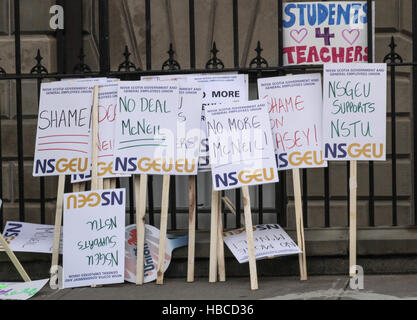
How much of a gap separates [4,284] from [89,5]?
123 inches

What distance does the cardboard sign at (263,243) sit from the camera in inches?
239

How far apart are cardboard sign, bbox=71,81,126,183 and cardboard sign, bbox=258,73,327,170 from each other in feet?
3.57

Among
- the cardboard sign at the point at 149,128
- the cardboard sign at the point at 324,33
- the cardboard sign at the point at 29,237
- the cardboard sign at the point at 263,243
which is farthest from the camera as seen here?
the cardboard sign at the point at 324,33

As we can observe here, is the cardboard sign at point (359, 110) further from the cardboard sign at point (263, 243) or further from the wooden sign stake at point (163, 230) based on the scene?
the wooden sign stake at point (163, 230)

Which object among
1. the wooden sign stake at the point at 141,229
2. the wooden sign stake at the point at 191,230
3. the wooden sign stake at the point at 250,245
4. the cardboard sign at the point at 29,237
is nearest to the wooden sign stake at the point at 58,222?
the cardboard sign at the point at 29,237

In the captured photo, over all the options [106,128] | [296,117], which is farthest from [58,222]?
[296,117]

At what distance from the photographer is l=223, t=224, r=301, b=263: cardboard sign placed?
6.08 m

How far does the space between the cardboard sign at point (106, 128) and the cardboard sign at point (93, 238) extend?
0.74 ft

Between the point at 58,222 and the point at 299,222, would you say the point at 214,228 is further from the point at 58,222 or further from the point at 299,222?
the point at 58,222

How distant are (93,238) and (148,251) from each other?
447 millimetres

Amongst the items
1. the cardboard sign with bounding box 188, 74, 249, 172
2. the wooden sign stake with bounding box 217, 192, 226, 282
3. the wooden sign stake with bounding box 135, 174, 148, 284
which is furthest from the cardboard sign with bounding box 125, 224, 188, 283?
the cardboard sign with bounding box 188, 74, 249, 172

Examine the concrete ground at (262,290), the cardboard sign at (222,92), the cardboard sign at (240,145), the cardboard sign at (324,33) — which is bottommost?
the concrete ground at (262,290)

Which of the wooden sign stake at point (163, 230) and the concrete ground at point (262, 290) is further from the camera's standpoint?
the wooden sign stake at point (163, 230)

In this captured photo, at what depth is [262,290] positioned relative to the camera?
19.5ft
